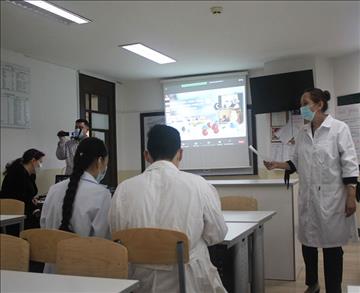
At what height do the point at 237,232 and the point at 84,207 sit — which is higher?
the point at 84,207

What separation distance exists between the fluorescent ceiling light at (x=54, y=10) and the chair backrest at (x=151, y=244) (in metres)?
0.71

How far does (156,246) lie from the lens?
1.34 metres

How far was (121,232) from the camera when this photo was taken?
4.52 feet

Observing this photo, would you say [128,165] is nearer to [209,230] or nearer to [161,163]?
[161,163]

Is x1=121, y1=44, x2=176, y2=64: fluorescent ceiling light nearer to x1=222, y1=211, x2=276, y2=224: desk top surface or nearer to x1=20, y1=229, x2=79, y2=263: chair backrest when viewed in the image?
x1=20, y1=229, x2=79, y2=263: chair backrest

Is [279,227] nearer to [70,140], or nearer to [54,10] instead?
[70,140]

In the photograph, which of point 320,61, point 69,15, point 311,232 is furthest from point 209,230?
point 320,61

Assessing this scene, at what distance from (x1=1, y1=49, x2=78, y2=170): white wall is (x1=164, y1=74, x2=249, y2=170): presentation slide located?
9.91 feet

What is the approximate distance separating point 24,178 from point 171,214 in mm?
649

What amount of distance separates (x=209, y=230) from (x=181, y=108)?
3.34 meters

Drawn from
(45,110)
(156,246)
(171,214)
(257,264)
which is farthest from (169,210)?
(257,264)

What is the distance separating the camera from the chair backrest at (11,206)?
771 mm

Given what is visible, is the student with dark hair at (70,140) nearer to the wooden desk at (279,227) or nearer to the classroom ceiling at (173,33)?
the classroom ceiling at (173,33)

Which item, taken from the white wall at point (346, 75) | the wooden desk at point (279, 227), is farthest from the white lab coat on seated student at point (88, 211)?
the white wall at point (346, 75)
